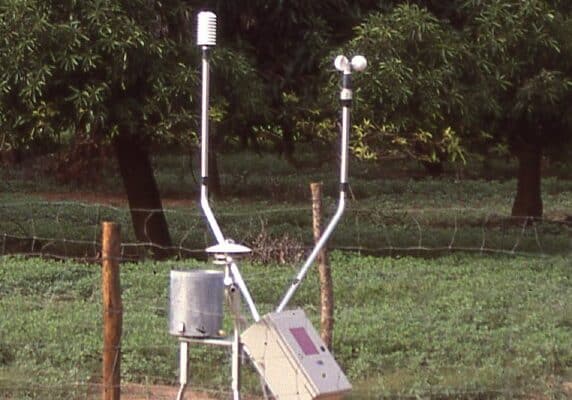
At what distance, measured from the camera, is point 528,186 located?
60.3 feet

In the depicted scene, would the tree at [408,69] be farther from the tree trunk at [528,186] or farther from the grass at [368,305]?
the tree trunk at [528,186]

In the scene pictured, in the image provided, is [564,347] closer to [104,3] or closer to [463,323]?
[463,323]

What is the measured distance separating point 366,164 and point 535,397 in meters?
23.8

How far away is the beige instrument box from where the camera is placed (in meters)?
5.57

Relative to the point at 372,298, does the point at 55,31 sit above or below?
above

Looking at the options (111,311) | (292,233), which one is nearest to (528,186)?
(292,233)

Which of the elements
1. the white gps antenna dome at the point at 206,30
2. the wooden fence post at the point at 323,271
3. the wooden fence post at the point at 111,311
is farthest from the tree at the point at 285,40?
the wooden fence post at the point at 111,311

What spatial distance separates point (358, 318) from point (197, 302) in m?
4.07

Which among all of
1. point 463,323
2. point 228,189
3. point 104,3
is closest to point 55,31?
point 104,3

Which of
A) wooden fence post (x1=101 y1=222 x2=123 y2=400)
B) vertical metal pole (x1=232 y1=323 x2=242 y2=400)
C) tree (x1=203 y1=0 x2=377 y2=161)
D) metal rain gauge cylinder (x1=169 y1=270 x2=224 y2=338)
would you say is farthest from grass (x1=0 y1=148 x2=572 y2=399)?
metal rain gauge cylinder (x1=169 y1=270 x2=224 y2=338)

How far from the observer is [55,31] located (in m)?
10.9

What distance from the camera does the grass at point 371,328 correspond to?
7.86m

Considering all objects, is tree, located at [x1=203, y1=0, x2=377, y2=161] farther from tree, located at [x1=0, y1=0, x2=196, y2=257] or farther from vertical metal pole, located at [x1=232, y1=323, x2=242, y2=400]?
vertical metal pole, located at [x1=232, y1=323, x2=242, y2=400]

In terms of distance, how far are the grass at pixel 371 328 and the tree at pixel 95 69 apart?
1.34 m
